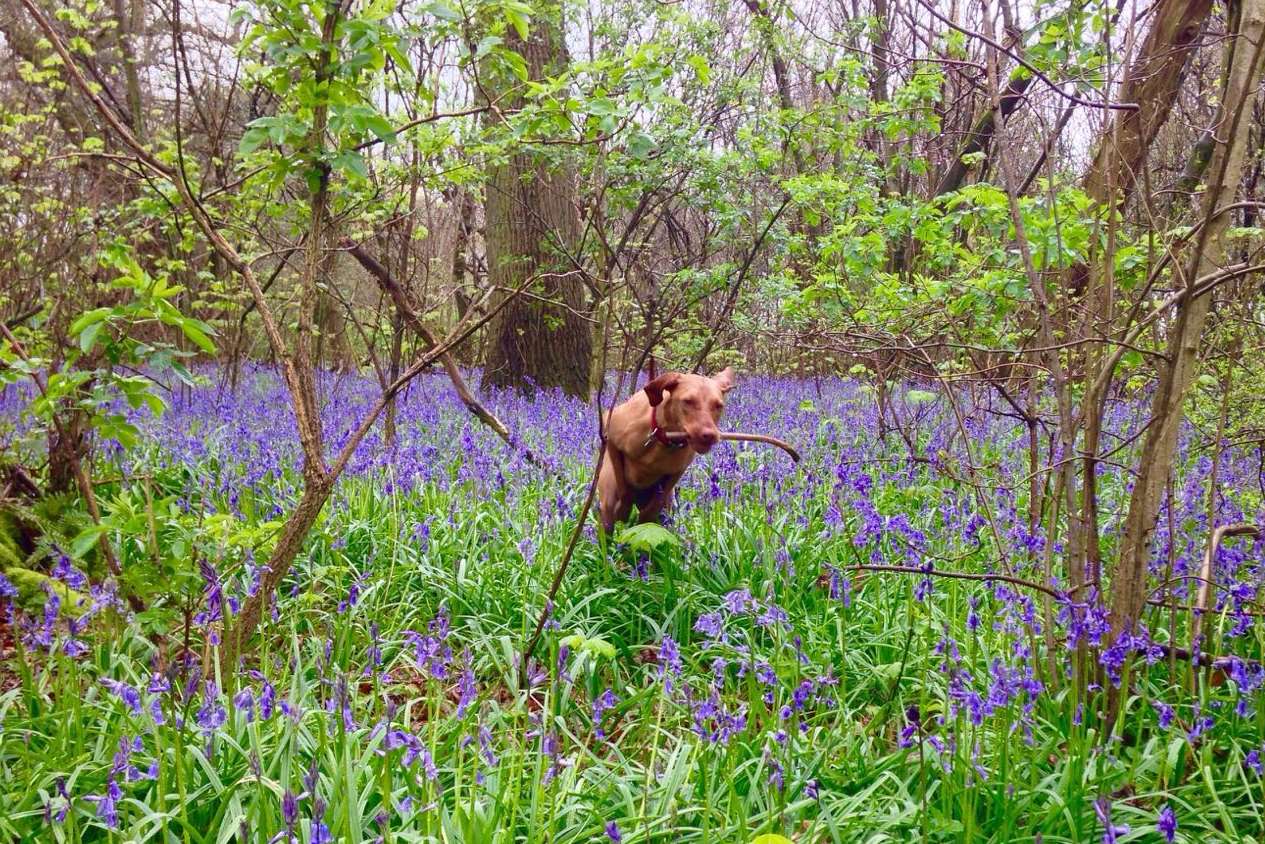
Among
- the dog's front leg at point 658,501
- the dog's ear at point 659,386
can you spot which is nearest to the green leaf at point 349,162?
the dog's ear at point 659,386

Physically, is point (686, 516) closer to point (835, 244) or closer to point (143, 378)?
point (835, 244)

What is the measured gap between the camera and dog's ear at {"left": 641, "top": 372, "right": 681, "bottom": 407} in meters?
3.50

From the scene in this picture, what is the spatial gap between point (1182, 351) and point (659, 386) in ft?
5.93

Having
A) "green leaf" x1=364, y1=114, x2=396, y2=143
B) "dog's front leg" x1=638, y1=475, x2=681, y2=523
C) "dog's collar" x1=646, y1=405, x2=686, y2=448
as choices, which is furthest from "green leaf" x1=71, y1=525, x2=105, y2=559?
"dog's front leg" x1=638, y1=475, x2=681, y2=523

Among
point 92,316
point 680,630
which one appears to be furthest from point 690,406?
point 92,316

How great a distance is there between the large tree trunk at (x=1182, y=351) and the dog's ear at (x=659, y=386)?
5.52ft

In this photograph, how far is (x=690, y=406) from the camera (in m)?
3.51

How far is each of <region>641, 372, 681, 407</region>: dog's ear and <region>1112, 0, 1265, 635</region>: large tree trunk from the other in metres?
1.68

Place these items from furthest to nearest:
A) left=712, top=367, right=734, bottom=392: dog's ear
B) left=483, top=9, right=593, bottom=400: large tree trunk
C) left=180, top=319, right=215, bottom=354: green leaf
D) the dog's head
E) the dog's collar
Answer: left=483, top=9, right=593, bottom=400: large tree trunk, left=712, top=367, right=734, bottom=392: dog's ear, the dog's collar, the dog's head, left=180, top=319, right=215, bottom=354: green leaf

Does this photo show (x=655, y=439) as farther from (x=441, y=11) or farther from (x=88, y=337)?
(x=88, y=337)

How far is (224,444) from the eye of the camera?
6.50 m

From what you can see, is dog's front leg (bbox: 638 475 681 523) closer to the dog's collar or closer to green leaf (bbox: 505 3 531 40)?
the dog's collar

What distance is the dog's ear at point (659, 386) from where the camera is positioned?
3504 millimetres

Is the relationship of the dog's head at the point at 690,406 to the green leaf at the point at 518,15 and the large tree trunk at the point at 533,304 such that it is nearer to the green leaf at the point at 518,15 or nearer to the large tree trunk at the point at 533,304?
the green leaf at the point at 518,15
